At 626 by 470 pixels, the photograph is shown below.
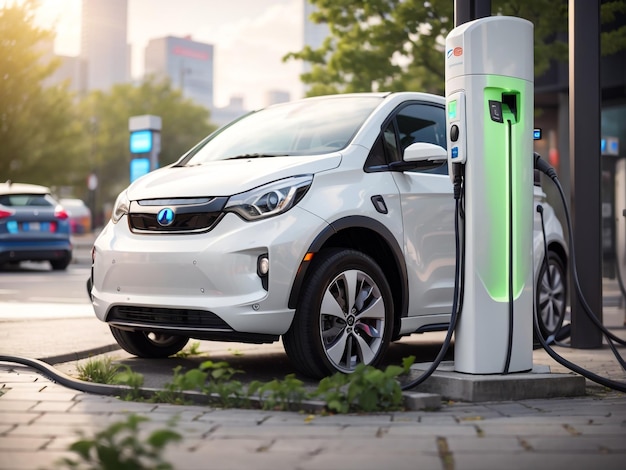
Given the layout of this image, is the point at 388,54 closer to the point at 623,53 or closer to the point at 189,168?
the point at 623,53

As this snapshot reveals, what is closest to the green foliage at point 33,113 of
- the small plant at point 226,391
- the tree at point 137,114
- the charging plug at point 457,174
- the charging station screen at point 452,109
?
the tree at point 137,114

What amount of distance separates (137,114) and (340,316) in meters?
61.2

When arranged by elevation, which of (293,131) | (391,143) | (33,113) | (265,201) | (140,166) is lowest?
(265,201)

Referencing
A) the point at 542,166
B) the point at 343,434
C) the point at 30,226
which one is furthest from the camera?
the point at 30,226

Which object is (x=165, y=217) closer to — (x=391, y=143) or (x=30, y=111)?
(x=391, y=143)

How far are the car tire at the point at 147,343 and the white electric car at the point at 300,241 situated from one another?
14 mm

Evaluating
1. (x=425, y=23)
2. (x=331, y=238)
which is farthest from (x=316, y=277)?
(x=425, y=23)

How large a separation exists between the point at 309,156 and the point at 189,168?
862 millimetres

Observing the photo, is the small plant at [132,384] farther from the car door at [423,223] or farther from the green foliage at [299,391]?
the car door at [423,223]

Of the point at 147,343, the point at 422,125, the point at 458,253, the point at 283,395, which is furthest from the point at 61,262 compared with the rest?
the point at 283,395

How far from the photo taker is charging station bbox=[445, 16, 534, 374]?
558 cm

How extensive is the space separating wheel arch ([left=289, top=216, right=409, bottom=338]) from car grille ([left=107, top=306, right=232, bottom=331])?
1.87 ft

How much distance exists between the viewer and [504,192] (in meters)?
5.65

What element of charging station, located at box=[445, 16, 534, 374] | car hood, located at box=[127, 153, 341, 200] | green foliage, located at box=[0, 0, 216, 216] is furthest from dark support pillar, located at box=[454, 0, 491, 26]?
green foliage, located at box=[0, 0, 216, 216]
